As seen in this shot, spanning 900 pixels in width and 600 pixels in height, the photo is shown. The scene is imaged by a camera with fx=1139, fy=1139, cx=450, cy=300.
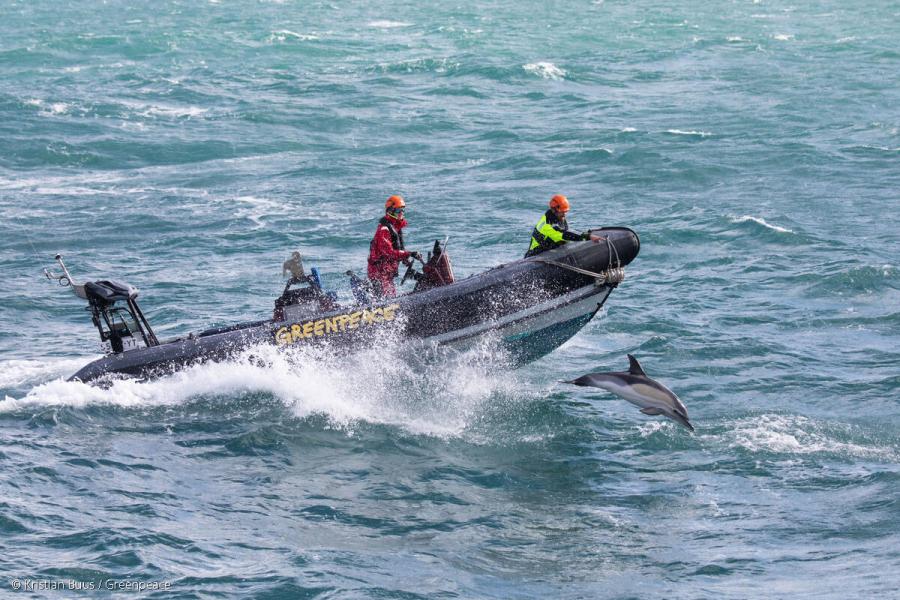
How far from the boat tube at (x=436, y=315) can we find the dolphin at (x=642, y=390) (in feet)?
8.75

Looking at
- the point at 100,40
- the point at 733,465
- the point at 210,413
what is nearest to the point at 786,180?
the point at 733,465

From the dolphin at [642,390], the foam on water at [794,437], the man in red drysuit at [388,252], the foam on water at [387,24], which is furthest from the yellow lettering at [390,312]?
the foam on water at [387,24]

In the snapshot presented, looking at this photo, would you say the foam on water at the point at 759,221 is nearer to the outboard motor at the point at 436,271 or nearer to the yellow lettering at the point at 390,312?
the outboard motor at the point at 436,271

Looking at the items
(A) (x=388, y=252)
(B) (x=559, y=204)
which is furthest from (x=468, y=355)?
(B) (x=559, y=204)

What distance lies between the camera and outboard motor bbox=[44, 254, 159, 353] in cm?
1647

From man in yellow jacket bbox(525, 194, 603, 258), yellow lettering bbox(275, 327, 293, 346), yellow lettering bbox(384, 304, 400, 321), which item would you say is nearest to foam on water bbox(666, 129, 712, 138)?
man in yellow jacket bbox(525, 194, 603, 258)

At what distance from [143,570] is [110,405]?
4.88m

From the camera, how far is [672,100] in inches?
1645

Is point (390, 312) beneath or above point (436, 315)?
above

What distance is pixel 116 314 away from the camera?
16922mm

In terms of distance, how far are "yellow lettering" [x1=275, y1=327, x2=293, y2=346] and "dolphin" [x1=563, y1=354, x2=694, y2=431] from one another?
4645 mm

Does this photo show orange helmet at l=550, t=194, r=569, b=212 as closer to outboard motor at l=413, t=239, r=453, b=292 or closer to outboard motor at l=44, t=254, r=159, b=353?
outboard motor at l=413, t=239, r=453, b=292

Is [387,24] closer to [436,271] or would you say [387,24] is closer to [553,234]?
[436,271]

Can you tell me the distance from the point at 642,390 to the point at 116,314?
794 centimetres
